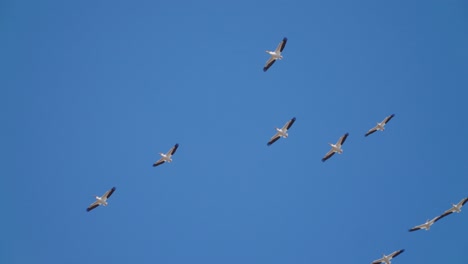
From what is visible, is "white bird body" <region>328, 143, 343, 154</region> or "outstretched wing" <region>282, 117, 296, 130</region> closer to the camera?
"outstretched wing" <region>282, 117, 296, 130</region>

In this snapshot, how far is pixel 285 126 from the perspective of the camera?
176 ft

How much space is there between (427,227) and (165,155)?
21.7 m

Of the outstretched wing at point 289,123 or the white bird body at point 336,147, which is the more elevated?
the outstretched wing at point 289,123

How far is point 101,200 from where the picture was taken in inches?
2159

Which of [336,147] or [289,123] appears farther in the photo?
[336,147]

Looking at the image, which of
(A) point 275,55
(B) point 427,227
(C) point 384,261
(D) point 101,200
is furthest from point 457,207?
(D) point 101,200

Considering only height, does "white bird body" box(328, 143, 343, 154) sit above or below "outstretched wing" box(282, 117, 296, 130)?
below

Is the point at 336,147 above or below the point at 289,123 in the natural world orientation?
below

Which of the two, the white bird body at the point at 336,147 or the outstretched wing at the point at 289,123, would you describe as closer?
the outstretched wing at the point at 289,123

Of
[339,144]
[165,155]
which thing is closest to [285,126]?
[339,144]

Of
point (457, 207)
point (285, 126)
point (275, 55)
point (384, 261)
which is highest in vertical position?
point (275, 55)

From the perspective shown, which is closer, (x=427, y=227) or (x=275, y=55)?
(x=275, y=55)

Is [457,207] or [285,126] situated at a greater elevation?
[285,126]

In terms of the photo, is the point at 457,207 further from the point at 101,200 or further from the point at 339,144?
the point at 101,200
